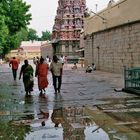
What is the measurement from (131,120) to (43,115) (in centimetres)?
265

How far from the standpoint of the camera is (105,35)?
39625mm

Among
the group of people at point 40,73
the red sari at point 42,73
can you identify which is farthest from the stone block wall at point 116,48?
the red sari at point 42,73

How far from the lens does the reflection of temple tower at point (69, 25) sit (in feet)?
240

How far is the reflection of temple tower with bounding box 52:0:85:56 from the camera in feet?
240

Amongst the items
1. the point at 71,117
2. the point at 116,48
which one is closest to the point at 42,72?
the point at 71,117

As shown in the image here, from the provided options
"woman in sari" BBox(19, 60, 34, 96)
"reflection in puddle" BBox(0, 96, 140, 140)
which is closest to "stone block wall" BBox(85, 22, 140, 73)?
"woman in sari" BBox(19, 60, 34, 96)

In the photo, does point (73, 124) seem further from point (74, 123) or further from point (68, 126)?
point (68, 126)

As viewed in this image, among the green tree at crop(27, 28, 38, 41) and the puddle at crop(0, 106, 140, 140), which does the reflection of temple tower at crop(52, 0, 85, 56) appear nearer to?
the puddle at crop(0, 106, 140, 140)

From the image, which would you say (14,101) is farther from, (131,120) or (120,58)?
(120,58)

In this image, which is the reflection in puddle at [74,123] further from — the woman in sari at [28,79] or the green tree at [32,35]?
the green tree at [32,35]

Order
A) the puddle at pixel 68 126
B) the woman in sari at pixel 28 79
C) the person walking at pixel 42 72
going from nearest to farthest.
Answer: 1. the puddle at pixel 68 126
2. the woman in sari at pixel 28 79
3. the person walking at pixel 42 72

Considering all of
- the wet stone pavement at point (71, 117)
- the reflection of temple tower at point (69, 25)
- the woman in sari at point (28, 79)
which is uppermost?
the reflection of temple tower at point (69, 25)

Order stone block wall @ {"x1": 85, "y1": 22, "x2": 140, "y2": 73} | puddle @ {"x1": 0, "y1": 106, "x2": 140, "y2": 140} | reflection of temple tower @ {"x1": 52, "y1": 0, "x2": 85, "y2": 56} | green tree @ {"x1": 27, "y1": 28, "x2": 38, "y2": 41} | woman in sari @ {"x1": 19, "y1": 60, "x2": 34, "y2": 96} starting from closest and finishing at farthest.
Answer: puddle @ {"x1": 0, "y1": 106, "x2": 140, "y2": 140} < woman in sari @ {"x1": 19, "y1": 60, "x2": 34, "y2": 96} < stone block wall @ {"x1": 85, "y1": 22, "x2": 140, "y2": 73} < reflection of temple tower @ {"x1": 52, "y1": 0, "x2": 85, "y2": 56} < green tree @ {"x1": 27, "y1": 28, "x2": 38, "y2": 41}

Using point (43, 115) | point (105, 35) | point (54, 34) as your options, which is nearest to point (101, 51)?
point (105, 35)
